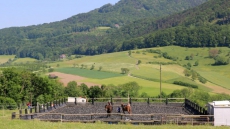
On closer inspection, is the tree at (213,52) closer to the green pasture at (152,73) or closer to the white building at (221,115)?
the green pasture at (152,73)

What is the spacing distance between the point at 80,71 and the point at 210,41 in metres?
73.1

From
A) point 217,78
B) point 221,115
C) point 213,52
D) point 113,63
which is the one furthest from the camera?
point 213,52

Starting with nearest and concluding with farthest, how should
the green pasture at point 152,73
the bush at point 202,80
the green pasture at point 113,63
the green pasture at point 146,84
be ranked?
the green pasture at point 146,84 → the bush at point 202,80 → the green pasture at point 152,73 → the green pasture at point 113,63

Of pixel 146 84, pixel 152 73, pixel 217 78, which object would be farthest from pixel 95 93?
pixel 217 78

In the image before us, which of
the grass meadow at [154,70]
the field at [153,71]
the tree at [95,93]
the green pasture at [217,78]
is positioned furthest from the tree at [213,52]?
the tree at [95,93]

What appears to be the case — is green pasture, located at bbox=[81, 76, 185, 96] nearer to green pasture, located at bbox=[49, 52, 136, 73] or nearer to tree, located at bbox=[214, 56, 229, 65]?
green pasture, located at bbox=[49, 52, 136, 73]

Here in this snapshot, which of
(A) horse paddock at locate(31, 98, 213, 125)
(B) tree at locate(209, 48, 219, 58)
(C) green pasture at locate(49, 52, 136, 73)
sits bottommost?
(A) horse paddock at locate(31, 98, 213, 125)

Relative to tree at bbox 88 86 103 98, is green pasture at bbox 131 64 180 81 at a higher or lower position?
higher

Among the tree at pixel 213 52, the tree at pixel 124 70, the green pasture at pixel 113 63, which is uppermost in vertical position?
the tree at pixel 213 52

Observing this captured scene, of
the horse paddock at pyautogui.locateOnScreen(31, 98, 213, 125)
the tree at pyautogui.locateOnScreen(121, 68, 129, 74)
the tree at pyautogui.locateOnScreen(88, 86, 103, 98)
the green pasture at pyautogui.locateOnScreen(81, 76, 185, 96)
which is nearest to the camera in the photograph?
the horse paddock at pyautogui.locateOnScreen(31, 98, 213, 125)

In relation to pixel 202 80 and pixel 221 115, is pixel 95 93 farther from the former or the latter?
pixel 202 80

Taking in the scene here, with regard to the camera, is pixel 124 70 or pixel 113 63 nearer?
pixel 124 70

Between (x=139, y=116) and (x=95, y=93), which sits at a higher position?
(x=139, y=116)

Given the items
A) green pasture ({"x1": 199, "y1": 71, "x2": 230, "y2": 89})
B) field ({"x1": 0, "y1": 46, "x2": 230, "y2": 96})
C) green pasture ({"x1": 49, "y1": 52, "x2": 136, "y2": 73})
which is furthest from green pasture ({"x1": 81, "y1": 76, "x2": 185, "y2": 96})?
green pasture ({"x1": 49, "y1": 52, "x2": 136, "y2": 73})
